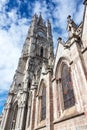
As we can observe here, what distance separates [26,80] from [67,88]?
10848 millimetres

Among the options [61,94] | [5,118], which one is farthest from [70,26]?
[5,118]

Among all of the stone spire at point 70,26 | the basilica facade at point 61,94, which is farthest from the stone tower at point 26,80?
the stone spire at point 70,26

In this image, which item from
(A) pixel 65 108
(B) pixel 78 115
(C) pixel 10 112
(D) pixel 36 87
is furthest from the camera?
(C) pixel 10 112

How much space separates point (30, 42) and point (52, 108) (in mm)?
21601

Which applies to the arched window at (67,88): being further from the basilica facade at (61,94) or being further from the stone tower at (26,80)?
the stone tower at (26,80)

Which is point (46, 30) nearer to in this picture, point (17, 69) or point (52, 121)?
point (17, 69)

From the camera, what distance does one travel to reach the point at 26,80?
63.1 ft

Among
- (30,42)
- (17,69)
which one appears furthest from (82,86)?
(30,42)

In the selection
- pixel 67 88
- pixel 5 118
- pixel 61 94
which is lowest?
pixel 5 118

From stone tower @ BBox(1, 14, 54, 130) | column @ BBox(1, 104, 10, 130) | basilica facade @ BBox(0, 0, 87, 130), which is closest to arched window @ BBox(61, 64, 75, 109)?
basilica facade @ BBox(0, 0, 87, 130)

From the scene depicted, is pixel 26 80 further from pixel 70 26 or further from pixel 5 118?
pixel 70 26

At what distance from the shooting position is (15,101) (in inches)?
758

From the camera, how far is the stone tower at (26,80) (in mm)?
14781

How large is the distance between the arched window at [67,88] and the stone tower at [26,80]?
2.74 meters
